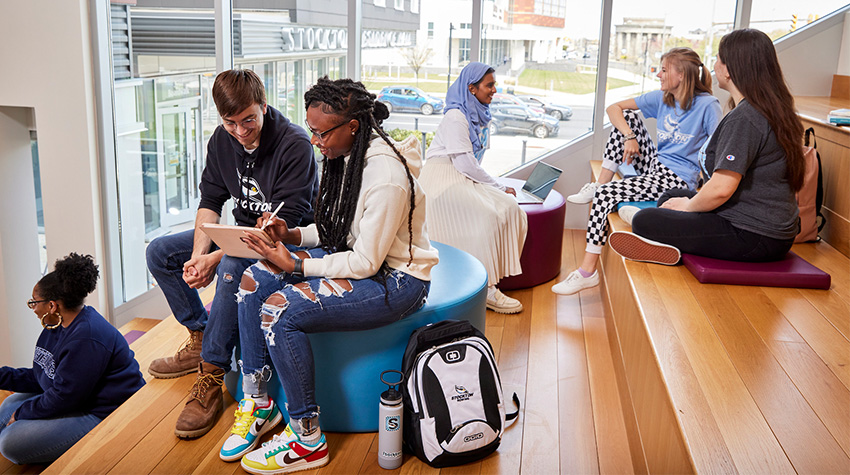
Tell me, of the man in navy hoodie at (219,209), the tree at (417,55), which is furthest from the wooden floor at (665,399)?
the tree at (417,55)

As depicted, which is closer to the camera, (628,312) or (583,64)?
(628,312)

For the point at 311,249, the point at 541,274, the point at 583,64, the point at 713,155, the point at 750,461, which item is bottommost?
the point at 541,274

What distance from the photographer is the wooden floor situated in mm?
1606

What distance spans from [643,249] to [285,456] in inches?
62.1

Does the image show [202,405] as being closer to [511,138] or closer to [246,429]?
[246,429]

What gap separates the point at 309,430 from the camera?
211 cm

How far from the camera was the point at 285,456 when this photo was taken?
2.09 meters

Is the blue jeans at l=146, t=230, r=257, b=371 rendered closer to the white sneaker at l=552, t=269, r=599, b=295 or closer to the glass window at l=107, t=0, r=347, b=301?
the white sneaker at l=552, t=269, r=599, b=295

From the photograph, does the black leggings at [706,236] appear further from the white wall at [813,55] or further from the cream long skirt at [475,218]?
the white wall at [813,55]

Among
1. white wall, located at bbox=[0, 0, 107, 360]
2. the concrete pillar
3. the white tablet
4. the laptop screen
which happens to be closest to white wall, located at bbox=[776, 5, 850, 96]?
the laptop screen

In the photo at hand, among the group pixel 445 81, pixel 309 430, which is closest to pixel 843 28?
pixel 445 81

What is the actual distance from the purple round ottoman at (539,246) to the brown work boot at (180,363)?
171 centimetres

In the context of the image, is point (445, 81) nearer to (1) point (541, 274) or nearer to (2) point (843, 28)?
(1) point (541, 274)

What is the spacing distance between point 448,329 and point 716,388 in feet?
2.63
